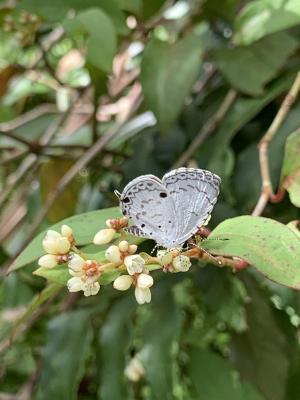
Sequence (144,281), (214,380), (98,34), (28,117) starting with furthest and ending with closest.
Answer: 1. (28,117)
2. (214,380)
3. (98,34)
4. (144,281)

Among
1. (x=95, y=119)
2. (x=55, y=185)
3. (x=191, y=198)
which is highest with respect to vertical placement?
(x=191, y=198)

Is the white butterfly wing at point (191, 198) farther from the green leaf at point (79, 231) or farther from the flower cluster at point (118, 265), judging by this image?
the green leaf at point (79, 231)

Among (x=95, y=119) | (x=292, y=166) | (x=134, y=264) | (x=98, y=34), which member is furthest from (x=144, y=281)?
(x=95, y=119)

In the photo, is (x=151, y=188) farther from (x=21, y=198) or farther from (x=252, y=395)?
(x=21, y=198)

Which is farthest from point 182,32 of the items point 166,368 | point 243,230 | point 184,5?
point 243,230

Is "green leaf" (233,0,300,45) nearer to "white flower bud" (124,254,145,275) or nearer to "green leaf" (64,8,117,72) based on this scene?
"green leaf" (64,8,117,72)

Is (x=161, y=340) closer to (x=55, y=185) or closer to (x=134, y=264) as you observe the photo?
(x=55, y=185)

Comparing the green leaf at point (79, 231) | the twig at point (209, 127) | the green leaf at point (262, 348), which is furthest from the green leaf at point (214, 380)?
the green leaf at point (79, 231)
